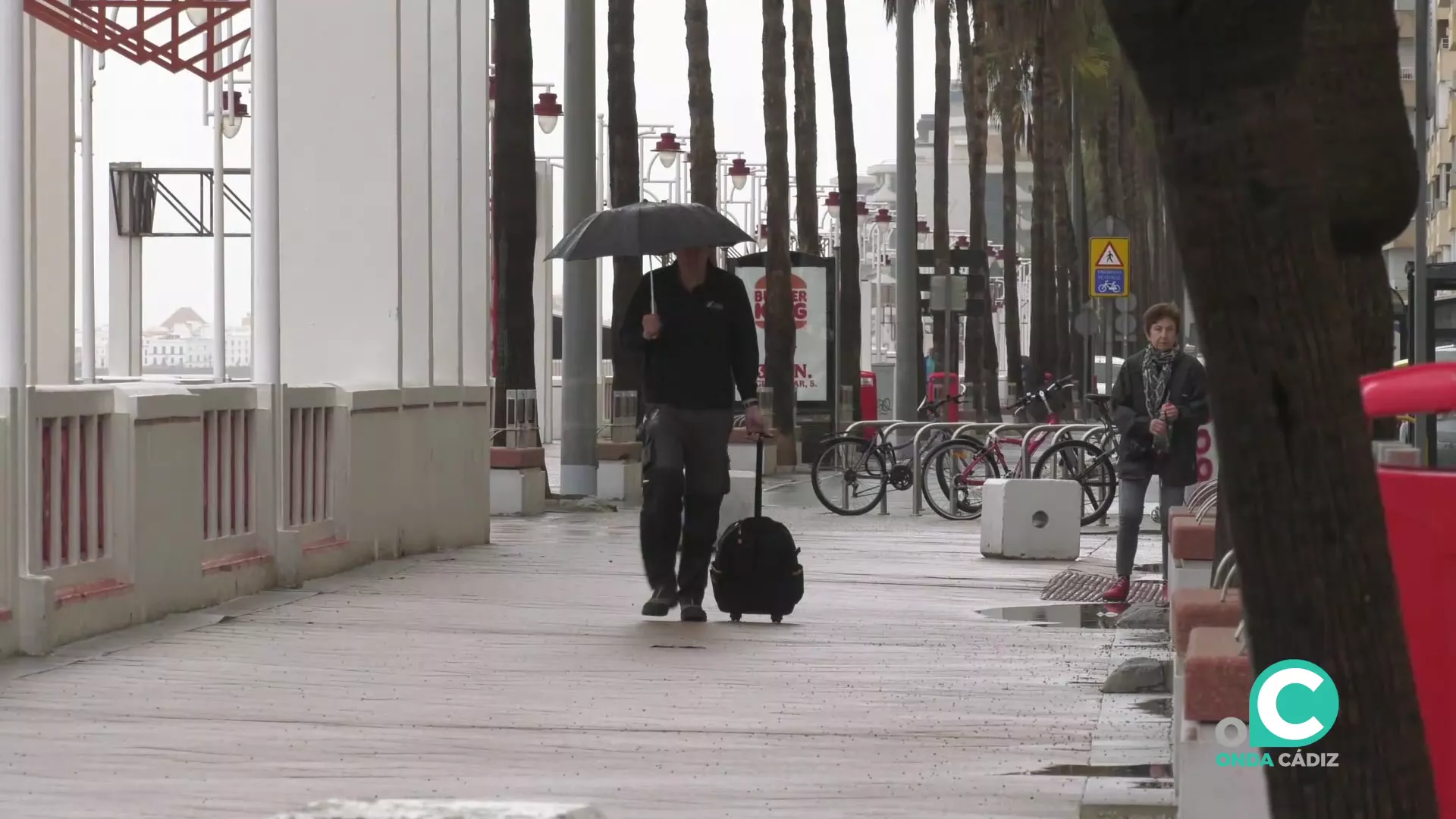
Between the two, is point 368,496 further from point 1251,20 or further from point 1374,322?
point 1251,20

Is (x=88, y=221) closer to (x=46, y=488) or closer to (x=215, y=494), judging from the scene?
(x=215, y=494)

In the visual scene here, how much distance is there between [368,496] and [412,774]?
817 centimetres

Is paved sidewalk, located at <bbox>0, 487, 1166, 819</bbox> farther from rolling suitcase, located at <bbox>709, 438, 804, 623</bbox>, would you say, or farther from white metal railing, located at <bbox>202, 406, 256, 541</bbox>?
white metal railing, located at <bbox>202, 406, 256, 541</bbox>

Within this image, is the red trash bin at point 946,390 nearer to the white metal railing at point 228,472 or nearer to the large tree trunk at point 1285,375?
the white metal railing at point 228,472

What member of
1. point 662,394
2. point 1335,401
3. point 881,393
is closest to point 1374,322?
point 1335,401

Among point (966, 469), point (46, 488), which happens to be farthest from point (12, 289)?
point (966, 469)

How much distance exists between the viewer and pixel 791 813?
20.2 feet

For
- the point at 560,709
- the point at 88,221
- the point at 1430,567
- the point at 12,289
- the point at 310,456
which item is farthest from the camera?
the point at 88,221

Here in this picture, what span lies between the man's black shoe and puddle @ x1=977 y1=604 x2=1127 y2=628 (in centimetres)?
191

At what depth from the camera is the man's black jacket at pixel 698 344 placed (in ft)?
36.6

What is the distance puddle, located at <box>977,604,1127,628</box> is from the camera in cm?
1215

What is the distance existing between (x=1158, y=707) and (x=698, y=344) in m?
3.44

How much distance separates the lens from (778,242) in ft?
111

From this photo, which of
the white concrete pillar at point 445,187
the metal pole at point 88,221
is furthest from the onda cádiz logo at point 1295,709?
the white concrete pillar at point 445,187
